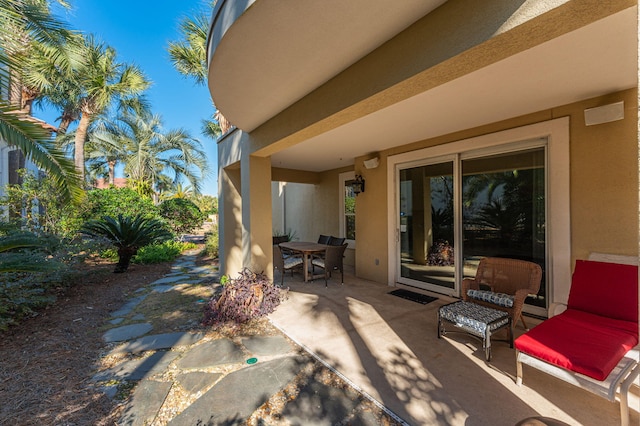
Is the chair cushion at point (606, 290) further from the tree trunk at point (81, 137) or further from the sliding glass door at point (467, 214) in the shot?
the tree trunk at point (81, 137)

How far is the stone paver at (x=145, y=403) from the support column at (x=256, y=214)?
2.31 metres

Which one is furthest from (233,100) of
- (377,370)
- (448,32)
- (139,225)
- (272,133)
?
(139,225)

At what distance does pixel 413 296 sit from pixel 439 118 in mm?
3062

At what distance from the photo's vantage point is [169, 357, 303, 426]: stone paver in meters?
1.97

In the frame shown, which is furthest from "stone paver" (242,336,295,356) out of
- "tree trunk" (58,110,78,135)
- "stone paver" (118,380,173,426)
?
"tree trunk" (58,110,78,135)

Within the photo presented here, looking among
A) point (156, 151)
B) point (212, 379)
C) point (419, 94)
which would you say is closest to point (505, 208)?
point (419, 94)

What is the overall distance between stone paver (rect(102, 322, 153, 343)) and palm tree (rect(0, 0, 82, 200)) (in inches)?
97.0

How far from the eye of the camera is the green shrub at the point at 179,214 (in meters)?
11.6

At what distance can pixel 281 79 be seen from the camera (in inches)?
109

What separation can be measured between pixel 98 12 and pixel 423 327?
10.4 meters

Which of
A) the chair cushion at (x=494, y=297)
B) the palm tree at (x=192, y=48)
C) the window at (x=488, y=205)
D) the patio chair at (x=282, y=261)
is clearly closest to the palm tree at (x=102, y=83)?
the palm tree at (x=192, y=48)

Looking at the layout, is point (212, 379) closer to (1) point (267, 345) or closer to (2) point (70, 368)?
(1) point (267, 345)

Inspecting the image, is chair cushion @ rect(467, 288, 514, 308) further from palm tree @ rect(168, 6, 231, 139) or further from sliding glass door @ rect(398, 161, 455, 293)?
palm tree @ rect(168, 6, 231, 139)

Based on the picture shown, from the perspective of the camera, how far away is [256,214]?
182 inches
